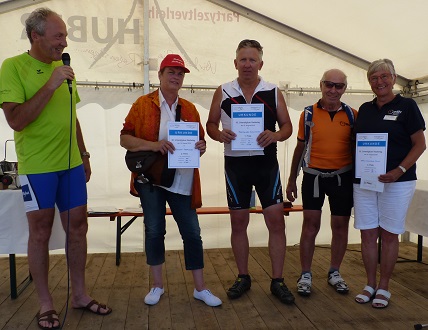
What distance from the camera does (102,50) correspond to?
3.97m

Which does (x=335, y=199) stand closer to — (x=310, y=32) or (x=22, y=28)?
(x=310, y=32)

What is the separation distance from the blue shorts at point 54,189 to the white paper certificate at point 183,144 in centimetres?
59


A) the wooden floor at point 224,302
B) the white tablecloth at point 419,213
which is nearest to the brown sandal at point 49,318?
the wooden floor at point 224,302

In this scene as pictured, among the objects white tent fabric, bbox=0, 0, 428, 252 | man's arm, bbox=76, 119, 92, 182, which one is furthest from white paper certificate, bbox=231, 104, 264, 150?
white tent fabric, bbox=0, 0, 428, 252

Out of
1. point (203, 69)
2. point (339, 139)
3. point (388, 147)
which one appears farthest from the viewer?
point (203, 69)

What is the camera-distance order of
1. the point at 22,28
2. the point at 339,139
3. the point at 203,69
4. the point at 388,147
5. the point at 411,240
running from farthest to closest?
the point at 411,240
the point at 203,69
the point at 22,28
the point at 339,139
the point at 388,147

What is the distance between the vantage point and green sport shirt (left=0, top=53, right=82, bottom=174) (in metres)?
2.12

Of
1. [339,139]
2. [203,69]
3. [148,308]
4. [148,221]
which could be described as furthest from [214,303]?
[203,69]

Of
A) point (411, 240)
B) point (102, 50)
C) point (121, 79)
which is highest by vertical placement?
point (102, 50)

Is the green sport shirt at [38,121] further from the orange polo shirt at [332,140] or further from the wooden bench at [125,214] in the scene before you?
the orange polo shirt at [332,140]

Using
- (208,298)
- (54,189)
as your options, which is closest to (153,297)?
(208,298)

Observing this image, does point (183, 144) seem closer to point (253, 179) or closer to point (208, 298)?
point (253, 179)

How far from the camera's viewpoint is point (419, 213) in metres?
3.48

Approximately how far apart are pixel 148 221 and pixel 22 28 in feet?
8.57
